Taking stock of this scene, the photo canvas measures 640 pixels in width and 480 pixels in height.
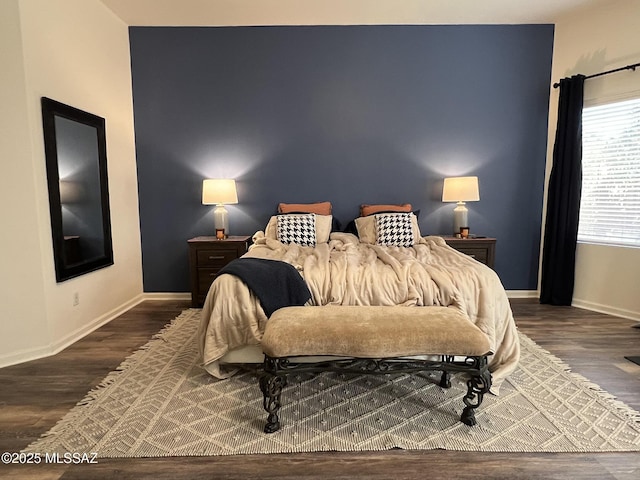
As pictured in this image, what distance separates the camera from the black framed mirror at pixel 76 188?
2725 mm

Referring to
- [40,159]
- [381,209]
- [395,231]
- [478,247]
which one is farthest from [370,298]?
[40,159]

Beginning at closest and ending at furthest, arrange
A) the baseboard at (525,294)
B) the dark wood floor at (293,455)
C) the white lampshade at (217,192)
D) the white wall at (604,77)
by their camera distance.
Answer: the dark wood floor at (293,455) < the white wall at (604,77) < the white lampshade at (217,192) < the baseboard at (525,294)

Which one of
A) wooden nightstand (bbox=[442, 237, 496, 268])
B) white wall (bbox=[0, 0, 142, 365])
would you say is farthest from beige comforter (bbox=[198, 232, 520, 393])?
white wall (bbox=[0, 0, 142, 365])

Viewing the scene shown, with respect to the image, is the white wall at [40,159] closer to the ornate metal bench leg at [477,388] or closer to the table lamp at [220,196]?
the table lamp at [220,196]

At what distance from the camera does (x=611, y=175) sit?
3594 mm

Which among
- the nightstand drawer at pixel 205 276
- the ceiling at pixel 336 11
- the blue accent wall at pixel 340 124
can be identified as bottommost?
the nightstand drawer at pixel 205 276

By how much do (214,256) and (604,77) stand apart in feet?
14.2

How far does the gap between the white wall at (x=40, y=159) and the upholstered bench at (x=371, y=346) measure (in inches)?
78.0

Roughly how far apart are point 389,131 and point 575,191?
Answer: 2043 mm

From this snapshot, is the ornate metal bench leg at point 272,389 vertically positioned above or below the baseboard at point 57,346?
above

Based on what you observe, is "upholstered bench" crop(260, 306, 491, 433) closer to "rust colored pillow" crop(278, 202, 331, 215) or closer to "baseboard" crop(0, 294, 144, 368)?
"baseboard" crop(0, 294, 144, 368)

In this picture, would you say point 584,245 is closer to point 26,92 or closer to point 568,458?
point 568,458

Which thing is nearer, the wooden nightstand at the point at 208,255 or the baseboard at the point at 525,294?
the wooden nightstand at the point at 208,255

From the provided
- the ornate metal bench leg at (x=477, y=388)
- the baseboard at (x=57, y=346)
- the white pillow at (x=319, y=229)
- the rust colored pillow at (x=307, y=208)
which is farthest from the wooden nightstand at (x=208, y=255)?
the ornate metal bench leg at (x=477, y=388)
